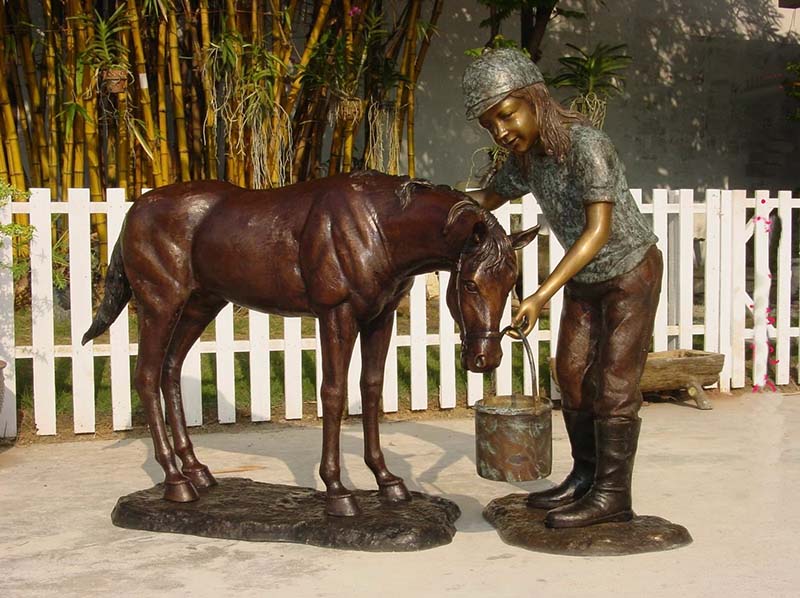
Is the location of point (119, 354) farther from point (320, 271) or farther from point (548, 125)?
point (548, 125)

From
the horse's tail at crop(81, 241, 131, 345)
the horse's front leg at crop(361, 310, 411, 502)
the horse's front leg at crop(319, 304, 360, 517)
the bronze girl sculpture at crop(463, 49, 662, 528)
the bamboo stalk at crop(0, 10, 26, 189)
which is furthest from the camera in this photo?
the bamboo stalk at crop(0, 10, 26, 189)

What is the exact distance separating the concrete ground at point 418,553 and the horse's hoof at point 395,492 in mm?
260

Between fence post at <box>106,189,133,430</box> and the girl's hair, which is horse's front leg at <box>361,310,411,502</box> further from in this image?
fence post at <box>106,189,133,430</box>

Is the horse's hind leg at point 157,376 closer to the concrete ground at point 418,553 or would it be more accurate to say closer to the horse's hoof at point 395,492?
the concrete ground at point 418,553

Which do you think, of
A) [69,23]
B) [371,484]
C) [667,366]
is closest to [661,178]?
[667,366]

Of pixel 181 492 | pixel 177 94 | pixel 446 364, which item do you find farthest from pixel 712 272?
pixel 181 492

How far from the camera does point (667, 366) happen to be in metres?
6.59

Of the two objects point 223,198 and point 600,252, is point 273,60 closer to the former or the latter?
point 223,198

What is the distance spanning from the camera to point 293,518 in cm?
397

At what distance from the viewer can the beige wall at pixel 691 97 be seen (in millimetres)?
11000

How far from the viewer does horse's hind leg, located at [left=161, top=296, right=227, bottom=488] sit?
445 centimetres

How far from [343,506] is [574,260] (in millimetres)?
1329

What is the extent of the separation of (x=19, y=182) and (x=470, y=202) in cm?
546

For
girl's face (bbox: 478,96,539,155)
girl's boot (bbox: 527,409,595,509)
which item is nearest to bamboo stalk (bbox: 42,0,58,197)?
girl's face (bbox: 478,96,539,155)
